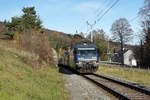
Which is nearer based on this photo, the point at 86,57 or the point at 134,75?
the point at 86,57

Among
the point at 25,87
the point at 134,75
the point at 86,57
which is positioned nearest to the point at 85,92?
the point at 25,87

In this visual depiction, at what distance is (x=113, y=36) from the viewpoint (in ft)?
223

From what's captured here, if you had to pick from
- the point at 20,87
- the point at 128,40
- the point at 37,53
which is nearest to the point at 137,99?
the point at 20,87

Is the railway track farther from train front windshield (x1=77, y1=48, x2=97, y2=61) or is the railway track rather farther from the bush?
the bush

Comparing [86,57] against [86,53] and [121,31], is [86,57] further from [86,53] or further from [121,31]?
[121,31]

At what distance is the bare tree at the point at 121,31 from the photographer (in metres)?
66.6

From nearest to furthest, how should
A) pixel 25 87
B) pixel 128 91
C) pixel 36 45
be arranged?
pixel 25 87 → pixel 128 91 → pixel 36 45

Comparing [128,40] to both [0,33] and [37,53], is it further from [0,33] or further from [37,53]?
[37,53]

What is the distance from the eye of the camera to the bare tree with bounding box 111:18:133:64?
218 ft

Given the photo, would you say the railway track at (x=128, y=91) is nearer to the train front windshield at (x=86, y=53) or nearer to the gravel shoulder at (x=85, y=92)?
the gravel shoulder at (x=85, y=92)

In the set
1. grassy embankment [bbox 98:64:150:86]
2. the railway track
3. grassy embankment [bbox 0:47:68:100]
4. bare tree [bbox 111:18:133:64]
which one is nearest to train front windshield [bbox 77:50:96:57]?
grassy embankment [bbox 98:64:150:86]

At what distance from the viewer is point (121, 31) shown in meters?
67.8

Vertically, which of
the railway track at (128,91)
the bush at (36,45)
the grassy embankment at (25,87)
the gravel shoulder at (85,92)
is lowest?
the gravel shoulder at (85,92)

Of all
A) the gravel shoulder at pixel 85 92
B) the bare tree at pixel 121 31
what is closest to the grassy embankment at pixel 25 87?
the gravel shoulder at pixel 85 92
